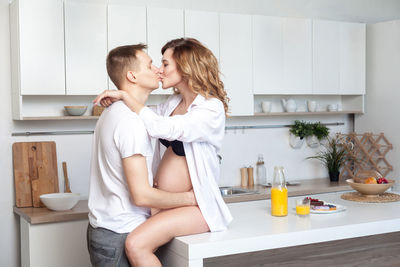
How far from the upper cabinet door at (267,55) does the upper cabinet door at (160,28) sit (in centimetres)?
73

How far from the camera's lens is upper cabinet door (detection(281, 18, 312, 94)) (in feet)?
15.3

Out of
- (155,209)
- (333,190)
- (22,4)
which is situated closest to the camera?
(155,209)

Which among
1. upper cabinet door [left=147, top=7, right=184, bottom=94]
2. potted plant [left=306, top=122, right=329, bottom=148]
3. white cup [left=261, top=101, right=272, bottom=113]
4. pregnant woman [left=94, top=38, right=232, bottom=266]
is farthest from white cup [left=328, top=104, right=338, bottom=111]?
pregnant woman [left=94, top=38, right=232, bottom=266]

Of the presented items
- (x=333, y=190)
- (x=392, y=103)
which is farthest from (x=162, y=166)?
(x=392, y=103)

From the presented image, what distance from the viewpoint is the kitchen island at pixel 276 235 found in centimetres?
213

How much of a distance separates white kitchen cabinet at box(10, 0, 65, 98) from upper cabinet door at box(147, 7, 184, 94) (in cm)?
67

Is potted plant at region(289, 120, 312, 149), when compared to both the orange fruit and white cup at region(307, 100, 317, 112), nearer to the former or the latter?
white cup at region(307, 100, 317, 112)

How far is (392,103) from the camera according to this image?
492 centimetres

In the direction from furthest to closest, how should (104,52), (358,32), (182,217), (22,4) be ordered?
1. (358,32)
2. (104,52)
3. (22,4)
4. (182,217)

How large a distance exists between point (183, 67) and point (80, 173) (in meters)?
2.11

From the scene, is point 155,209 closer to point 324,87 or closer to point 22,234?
point 22,234

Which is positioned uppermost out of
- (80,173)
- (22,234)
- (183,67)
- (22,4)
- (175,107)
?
(22,4)

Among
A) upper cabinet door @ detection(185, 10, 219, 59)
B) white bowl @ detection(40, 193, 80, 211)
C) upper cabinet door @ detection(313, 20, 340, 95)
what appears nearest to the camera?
white bowl @ detection(40, 193, 80, 211)

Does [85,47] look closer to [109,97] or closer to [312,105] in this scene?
[109,97]
